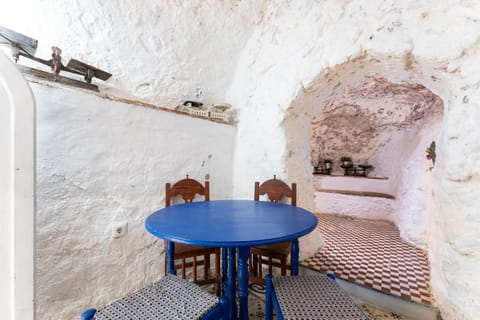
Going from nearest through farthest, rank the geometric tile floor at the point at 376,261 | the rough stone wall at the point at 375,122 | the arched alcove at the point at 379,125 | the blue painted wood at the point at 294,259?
the blue painted wood at the point at 294,259 → the geometric tile floor at the point at 376,261 → the arched alcove at the point at 379,125 → the rough stone wall at the point at 375,122

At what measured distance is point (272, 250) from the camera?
65.1 inches

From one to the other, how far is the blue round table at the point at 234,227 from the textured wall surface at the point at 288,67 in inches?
27.1

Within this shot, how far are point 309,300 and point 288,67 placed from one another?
1.90m

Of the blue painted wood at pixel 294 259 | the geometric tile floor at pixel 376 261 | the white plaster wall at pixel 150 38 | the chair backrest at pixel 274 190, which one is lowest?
the geometric tile floor at pixel 376 261

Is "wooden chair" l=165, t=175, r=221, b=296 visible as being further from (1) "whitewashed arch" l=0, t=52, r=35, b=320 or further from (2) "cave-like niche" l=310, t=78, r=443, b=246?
(2) "cave-like niche" l=310, t=78, r=443, b=246

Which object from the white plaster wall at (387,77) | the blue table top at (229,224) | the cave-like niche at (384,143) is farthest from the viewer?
the cave-like niche at (384,143)

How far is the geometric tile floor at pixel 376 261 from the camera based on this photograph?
1.72m

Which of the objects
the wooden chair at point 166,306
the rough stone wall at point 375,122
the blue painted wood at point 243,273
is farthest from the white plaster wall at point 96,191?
the rough stone wall at point 375,122

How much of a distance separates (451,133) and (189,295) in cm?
182

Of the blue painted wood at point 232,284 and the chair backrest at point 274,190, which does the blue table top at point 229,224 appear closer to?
the blue painted wood at point 232,284

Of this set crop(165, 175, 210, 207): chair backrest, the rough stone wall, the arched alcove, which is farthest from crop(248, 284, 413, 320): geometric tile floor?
the rough stone wall

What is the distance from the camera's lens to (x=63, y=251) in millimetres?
1401

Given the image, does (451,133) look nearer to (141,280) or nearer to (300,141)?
(300,141)

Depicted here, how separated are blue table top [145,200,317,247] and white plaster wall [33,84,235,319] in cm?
51
